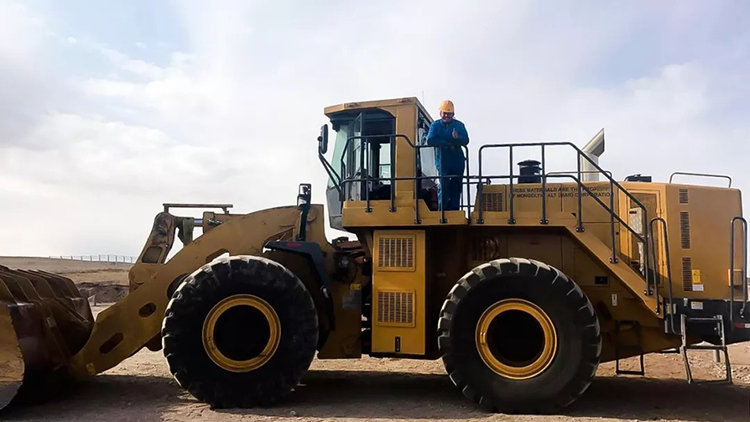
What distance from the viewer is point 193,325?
7.54m

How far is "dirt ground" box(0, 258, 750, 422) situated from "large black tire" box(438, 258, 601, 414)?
0.23 metres

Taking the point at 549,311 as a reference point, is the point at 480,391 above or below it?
below

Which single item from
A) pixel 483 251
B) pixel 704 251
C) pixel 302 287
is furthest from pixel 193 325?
pixel 704 251

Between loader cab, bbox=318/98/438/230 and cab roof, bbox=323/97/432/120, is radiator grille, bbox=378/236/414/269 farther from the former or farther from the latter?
cab roof, bbox=323/97/432/120

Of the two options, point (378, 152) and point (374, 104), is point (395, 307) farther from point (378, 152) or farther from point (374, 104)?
point (374, 104)

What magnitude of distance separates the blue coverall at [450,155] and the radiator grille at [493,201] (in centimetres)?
36

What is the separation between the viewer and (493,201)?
8312 millimetres

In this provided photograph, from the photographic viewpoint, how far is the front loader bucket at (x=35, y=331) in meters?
7.01

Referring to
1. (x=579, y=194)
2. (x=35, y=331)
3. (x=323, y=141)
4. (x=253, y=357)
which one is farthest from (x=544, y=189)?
(x=35, y=331)

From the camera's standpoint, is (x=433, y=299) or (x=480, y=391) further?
(x=433, y=299)

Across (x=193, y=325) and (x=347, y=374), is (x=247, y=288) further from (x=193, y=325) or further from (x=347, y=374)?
(x=347, y=374)

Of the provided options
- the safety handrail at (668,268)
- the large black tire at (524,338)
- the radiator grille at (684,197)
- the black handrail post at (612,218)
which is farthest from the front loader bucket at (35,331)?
the radiator grille at (684,197)

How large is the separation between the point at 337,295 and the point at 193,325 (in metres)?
1.86

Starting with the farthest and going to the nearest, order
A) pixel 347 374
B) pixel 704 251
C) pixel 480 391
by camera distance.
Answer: pixel 347 374 < pixel 704 251 < pixel 480 391
